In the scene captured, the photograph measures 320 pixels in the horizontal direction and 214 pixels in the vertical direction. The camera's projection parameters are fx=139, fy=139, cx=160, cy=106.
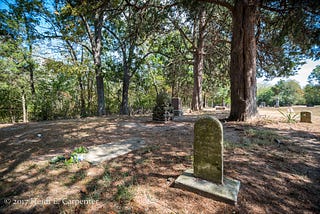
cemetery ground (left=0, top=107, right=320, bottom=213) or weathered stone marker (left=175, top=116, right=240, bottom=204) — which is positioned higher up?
weathered stone marker (left=175, top=116, right=240, bottom=204)

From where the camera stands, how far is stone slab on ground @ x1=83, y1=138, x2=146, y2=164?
2.85 metres

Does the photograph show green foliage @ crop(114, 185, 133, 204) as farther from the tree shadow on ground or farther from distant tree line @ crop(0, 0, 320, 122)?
distant tree line @ crop(0, 0, 320, 122)

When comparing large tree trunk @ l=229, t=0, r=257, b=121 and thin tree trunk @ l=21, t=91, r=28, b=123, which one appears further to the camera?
thin tree trunk @ l=21, t=91, r=28, b=123

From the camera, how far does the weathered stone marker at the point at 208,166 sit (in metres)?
1.81

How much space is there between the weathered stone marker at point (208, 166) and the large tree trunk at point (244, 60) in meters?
4.70

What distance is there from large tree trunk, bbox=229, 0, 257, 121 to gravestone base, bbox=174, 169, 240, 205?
15.9ft

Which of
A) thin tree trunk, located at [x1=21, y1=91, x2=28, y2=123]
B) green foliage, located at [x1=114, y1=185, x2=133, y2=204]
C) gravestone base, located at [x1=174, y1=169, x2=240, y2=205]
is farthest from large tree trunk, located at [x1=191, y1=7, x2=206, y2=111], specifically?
thin tree trunk, located at [x1=21, y1=91, x2=28, y2=123]

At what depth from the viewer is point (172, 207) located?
157 cm

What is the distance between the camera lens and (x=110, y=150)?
3299mm

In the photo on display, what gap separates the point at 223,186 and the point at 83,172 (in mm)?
2179

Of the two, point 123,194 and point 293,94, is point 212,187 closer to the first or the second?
point 123,194

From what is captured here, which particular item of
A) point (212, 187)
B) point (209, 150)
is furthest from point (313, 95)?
point (212, 187)

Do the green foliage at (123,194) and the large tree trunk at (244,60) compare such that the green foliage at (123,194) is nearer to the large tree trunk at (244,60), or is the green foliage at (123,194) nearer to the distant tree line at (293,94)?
the large tree trunk at (244,60)

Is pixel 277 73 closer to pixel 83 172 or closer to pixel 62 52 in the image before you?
pixel 83 172
